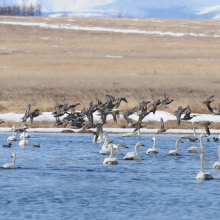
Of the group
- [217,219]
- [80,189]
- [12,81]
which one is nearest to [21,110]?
[12,81]

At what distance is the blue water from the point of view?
13773 mm

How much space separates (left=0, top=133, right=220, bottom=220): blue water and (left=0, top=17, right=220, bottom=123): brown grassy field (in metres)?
11.6

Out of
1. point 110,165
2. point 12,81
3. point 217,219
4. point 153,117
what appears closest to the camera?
point 217,219

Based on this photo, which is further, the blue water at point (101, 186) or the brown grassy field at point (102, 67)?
the brown grassy field at point (102, 67)

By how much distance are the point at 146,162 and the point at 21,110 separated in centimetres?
1409

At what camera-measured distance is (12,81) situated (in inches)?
1751

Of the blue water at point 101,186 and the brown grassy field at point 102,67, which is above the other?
the brown grassy field at point 102,67

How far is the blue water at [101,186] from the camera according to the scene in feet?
45.2

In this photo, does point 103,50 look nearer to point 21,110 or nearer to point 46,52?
point 46,52

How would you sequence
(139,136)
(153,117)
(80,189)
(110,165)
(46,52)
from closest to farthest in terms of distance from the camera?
(80,189) → (110,165) → (139,136) → (153,117) → (46,52)

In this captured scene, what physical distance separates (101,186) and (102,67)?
141 feet

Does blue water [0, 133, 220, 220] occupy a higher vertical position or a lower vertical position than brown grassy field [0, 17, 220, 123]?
lower

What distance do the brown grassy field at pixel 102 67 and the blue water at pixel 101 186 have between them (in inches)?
456

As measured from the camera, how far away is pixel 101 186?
16891mm
